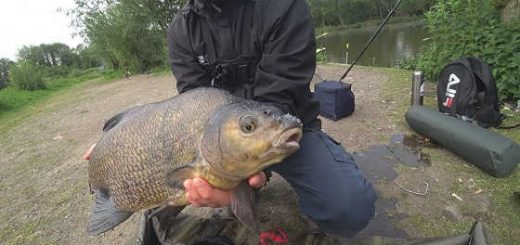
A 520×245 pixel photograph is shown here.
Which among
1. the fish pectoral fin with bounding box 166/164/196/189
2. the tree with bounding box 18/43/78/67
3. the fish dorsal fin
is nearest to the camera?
the fish pectoral fin with bounding box 166/164/196/189

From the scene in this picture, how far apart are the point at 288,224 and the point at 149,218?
852mm

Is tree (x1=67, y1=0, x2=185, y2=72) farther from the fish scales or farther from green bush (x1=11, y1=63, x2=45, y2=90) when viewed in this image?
the fish scales

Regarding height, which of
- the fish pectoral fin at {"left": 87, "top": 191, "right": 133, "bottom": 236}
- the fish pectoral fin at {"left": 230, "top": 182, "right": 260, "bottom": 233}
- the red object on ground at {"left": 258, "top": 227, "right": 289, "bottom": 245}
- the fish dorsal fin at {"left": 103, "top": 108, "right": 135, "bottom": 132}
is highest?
the fish dorsal fin at {"left": 103, "top": 108, "right": 135, "bottom": 132}

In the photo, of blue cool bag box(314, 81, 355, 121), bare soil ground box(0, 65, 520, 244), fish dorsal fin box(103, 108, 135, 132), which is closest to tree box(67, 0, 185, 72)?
bare soil ground box(0, 65, 520, 244)

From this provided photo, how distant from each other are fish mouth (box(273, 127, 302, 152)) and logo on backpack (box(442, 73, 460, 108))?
306cm

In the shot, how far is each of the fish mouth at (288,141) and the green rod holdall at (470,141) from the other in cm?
217

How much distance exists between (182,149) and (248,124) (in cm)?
41

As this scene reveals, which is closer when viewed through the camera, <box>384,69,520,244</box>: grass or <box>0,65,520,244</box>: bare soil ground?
<box>384,69,520,244</box>: grass

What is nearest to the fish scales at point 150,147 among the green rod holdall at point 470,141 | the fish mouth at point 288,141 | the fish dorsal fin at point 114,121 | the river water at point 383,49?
the fish dorsal fin at point 114,121

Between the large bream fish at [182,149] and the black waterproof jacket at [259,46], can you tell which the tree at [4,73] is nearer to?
the black waterproof jacket at [259,46]

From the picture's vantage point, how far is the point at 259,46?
2121mm

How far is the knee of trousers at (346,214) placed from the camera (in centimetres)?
190

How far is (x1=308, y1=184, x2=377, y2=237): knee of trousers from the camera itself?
6.23ft

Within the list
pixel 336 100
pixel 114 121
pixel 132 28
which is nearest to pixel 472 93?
pixel 336 100
